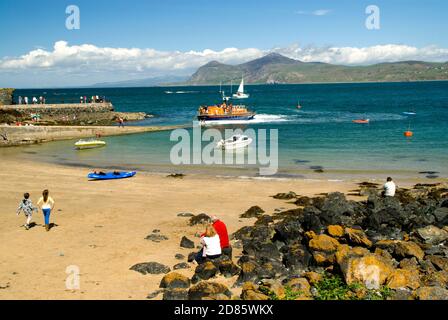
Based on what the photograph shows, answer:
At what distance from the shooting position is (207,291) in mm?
11969

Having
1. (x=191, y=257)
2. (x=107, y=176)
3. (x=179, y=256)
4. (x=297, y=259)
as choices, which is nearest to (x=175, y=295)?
(x=191, y=257)

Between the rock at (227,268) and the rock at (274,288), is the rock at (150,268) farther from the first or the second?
the rock at (274,288)

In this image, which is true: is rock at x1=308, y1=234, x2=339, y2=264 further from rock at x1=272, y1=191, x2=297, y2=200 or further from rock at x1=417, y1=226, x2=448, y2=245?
rock at x1=272, y1=191, x2=297, y2=200

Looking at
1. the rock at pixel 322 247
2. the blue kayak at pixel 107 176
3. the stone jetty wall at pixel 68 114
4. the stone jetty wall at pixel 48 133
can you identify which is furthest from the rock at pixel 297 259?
the stone jetty wall at pixel 68 114

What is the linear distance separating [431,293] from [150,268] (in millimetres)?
8306

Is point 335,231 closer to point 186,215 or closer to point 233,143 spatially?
point 186,215

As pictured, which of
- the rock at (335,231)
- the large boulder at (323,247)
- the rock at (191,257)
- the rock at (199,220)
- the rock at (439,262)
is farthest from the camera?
the rock at (199,220)

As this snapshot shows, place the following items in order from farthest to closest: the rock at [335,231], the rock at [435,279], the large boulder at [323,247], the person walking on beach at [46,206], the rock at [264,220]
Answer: the rock at [264,220]
the person walking on beach at [46,206]
the rock at [335,231]
the large boulder at [323,247]
the rock at [435,279]

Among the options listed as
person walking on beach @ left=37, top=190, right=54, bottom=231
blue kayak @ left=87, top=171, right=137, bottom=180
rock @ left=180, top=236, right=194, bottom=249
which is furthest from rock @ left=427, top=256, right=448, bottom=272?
blue kayak @ left=87, top=171, right=137, bottom=180

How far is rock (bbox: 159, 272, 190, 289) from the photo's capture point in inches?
516

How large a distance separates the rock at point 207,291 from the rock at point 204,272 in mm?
1305

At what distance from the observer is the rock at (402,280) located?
1184 cm
